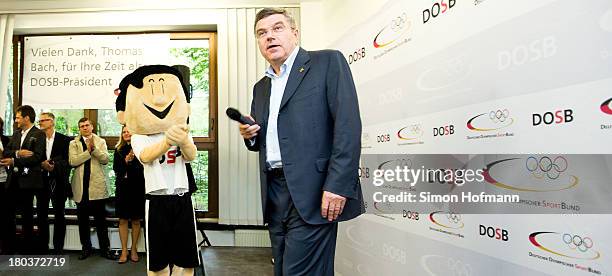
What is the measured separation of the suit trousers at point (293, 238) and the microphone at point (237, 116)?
203mm

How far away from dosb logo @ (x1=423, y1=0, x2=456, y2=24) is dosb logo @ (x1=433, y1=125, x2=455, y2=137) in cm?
50

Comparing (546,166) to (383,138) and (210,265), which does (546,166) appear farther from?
(210,265)

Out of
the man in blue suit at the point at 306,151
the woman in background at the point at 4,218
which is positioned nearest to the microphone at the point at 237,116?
the man in blue suit at the point at 306,151

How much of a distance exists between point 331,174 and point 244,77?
3100mm

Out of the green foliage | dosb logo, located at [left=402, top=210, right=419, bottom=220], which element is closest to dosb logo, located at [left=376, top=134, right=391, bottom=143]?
dosb logo, located at [left=402, top=210, right=419, bottom=220]

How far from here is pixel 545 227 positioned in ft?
3.83

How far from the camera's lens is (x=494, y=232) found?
137 centimetres

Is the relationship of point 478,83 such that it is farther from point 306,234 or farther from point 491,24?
point 306,234

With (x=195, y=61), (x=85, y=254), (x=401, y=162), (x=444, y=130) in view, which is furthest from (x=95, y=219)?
(x=444, y=130)

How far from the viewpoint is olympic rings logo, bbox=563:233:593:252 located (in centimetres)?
104

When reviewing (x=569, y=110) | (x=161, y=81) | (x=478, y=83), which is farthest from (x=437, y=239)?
(x=161, y=81)

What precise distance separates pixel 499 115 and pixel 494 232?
16.6 inches

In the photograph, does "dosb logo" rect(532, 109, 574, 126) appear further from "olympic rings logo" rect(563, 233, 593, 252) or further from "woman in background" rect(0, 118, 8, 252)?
"woman in background" rect(0, 118, 8, 252)

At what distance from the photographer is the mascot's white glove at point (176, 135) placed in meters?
2.16
